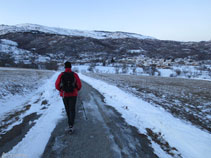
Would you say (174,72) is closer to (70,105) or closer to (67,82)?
(70,105)

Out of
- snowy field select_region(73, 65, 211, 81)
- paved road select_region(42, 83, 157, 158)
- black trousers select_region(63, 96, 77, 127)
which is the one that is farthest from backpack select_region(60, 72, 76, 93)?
snowy field select_region(73, 65, 211, 81)

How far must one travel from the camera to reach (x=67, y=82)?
3559mm

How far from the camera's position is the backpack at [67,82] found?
3.54m

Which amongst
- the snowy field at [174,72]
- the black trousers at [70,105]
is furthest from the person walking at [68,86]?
the snowy field at [174,72]

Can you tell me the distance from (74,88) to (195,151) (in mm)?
4060

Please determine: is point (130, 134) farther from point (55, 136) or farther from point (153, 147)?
point (55, 136)

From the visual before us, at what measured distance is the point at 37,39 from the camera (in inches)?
7328

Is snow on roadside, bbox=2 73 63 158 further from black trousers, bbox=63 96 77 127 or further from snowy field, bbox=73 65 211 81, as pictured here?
snowy field, bbox=73 65 211 81

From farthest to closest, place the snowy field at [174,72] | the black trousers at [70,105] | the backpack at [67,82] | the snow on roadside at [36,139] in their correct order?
1. the snowy field at [174,72]
2. the black trousers at [70,105]
3. the backpack at [67,82]
4. the snow on roadside at [36,139]

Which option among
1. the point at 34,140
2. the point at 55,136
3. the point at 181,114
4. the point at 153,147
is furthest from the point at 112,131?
the point at 181,114

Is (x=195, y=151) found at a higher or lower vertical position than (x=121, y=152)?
lower

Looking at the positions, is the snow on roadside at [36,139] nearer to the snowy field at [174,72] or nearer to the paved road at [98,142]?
the paved road at [98,142]

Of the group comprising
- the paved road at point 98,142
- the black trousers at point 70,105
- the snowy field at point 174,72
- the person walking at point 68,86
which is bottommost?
the snowy field at point 174,72

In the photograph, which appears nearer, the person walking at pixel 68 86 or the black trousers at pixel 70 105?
the person walking at pixel 68 86
